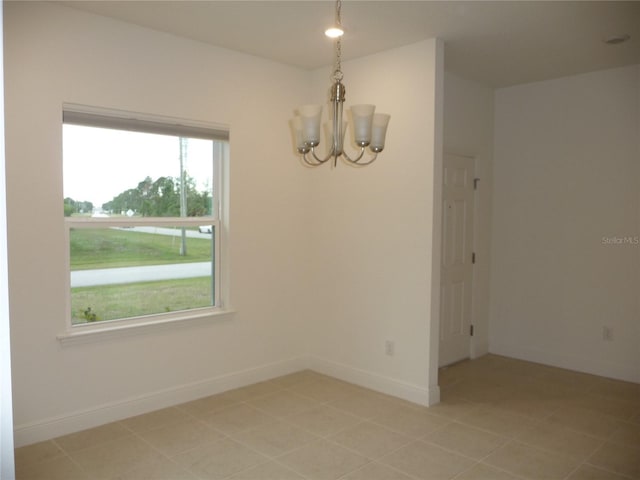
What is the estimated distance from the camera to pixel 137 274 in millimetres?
3607

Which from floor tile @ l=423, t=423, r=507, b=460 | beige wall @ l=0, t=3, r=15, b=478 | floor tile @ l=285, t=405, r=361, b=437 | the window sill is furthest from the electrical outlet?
beige wall @ l=0, t=3, r=15, b=478

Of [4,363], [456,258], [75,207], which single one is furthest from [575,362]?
[4,363]

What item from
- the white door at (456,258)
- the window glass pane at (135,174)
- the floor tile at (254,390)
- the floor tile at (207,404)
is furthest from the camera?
the white door at (456,258)

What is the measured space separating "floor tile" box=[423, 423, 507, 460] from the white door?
1.37 m

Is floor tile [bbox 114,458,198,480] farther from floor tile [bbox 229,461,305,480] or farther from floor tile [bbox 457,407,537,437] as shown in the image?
floor tile [bbox 457,407,537,437]

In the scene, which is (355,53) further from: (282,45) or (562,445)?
(562,445)

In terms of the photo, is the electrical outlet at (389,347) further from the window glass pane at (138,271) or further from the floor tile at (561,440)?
the window glass pane at (138,271)

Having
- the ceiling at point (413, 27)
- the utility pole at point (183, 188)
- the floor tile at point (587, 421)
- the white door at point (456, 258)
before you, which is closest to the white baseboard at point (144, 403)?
the utility pole at point (183, 188)

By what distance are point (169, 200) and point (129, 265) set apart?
55 cm

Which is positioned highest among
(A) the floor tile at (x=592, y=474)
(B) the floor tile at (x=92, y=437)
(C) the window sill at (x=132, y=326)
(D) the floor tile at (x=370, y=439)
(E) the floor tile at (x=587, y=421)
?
(C) the window sill at (x=132, y=326)

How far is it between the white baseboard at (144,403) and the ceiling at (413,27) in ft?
8.26

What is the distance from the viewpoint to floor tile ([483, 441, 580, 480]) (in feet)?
9.10

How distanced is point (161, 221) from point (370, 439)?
6.72 feet

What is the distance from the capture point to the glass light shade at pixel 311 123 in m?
2.60
